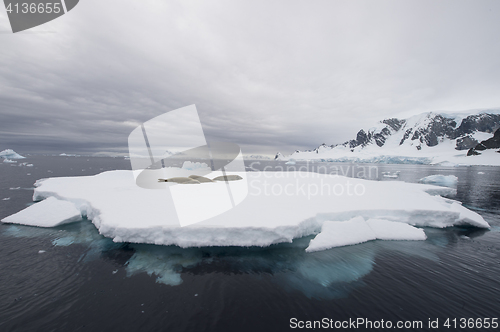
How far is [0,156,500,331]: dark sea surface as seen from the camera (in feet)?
15.1

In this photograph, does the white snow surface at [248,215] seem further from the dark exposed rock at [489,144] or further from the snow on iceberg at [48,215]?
the dark exposed rock at [489,144]

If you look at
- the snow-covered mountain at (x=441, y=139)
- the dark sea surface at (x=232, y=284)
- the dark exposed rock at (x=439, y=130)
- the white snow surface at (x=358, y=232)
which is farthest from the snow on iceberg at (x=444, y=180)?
the dark exposed rock at (x=439, y=130)

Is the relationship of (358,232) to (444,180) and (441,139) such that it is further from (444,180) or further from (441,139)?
(441,139)

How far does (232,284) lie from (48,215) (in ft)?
36.5

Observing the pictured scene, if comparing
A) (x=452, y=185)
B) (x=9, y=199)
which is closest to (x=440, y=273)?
(x=9, y=199)

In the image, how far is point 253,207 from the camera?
9820 millimetres

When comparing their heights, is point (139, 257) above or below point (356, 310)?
above

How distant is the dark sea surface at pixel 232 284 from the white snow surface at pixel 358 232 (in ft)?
1.15

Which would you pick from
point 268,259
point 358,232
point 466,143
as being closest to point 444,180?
point 358,232

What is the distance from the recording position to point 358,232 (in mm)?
8641

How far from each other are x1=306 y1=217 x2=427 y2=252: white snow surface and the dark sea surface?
349mm

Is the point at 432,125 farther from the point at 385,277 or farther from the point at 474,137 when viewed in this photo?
the point at 385,277

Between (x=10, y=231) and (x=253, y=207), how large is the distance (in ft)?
38.5

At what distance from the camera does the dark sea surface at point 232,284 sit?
4602 mm
